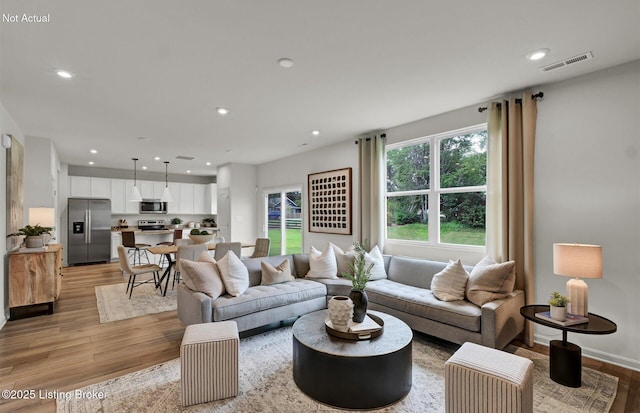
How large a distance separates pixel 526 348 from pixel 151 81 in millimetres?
4607

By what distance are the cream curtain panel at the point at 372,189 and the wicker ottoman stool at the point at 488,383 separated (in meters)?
2.86

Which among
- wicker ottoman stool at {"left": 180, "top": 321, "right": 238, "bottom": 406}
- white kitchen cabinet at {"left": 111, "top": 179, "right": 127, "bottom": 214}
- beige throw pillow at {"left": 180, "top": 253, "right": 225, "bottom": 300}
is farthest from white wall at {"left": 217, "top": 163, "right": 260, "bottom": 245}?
wicker ottoman stool at {"left": 180, "top": 321, "right": 238, "bottom": 406}

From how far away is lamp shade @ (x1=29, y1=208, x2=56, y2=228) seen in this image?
441 cm

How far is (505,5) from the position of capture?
6.30ft

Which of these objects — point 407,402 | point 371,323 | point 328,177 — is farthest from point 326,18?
point 328,177

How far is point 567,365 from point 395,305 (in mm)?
1522

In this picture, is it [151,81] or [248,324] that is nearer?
[151,81]

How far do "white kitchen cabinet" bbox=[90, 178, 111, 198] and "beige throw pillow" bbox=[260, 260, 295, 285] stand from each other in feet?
22.7

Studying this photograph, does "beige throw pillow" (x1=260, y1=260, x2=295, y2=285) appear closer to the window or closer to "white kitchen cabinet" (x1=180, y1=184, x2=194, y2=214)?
the window

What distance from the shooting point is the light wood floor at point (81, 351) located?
242 centimetres

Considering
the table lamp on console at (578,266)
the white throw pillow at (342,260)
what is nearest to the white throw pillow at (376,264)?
the white throw pillow at (342,260)

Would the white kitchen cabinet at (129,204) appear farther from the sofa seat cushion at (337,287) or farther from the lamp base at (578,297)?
the lamp base at (578,297)

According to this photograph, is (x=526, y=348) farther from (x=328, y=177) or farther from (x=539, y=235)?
(x=328, y=177)

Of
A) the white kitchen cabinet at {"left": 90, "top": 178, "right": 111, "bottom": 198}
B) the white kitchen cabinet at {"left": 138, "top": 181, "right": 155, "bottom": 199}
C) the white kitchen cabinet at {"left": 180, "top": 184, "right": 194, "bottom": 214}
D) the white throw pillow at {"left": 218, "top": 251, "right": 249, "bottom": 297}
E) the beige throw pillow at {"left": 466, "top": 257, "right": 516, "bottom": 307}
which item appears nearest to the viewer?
the beige throw pillow at {"left": 466, "top": 257, "right": 516, "bottom": 307}
